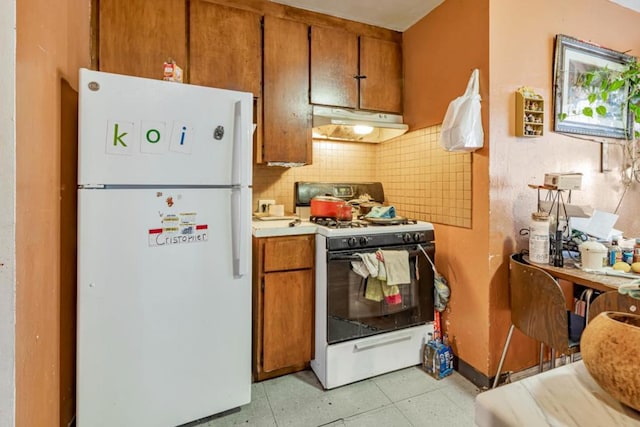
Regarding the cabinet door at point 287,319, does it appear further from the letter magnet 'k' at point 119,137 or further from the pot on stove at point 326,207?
the letter magnet 'k' at point 119,137

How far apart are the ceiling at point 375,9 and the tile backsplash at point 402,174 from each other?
33.4 inches

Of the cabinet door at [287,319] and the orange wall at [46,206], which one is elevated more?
the orange wall at [46,206]

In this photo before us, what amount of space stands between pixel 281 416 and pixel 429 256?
1293 millimetres

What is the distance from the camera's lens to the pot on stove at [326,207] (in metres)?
2.13

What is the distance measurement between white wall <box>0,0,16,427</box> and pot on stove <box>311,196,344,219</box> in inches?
63.4

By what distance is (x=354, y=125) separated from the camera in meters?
2.29

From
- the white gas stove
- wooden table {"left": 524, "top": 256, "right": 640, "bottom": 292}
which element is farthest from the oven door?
wooden table {"left": 524, "top": 256, "right": 640, "bottom": 292}

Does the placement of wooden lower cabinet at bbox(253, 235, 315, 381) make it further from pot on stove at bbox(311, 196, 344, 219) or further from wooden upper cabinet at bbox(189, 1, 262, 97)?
wooden upper cabinet at bbox(189, 1, 262, 97)

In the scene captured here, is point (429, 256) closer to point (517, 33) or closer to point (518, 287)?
point (518, 287)

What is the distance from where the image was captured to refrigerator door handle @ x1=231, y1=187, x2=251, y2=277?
5.07 ft

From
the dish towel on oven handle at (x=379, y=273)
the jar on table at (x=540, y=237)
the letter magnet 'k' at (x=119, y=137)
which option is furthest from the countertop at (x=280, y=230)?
the jar on table at (x=540, y=237)

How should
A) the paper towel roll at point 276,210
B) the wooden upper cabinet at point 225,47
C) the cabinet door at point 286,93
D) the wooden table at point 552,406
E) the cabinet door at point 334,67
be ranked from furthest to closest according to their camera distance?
1. the paper towel roll at point 276,210
2. the cabinet door at point 334,67
3. the cabinet door at point 286,93
4. the wooden upper cabinet at point 225,47
5. the wooden table at point 552,406

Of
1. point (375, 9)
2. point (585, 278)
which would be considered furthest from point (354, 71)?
point (585, 278)

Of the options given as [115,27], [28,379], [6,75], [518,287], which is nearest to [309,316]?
[518,287]
